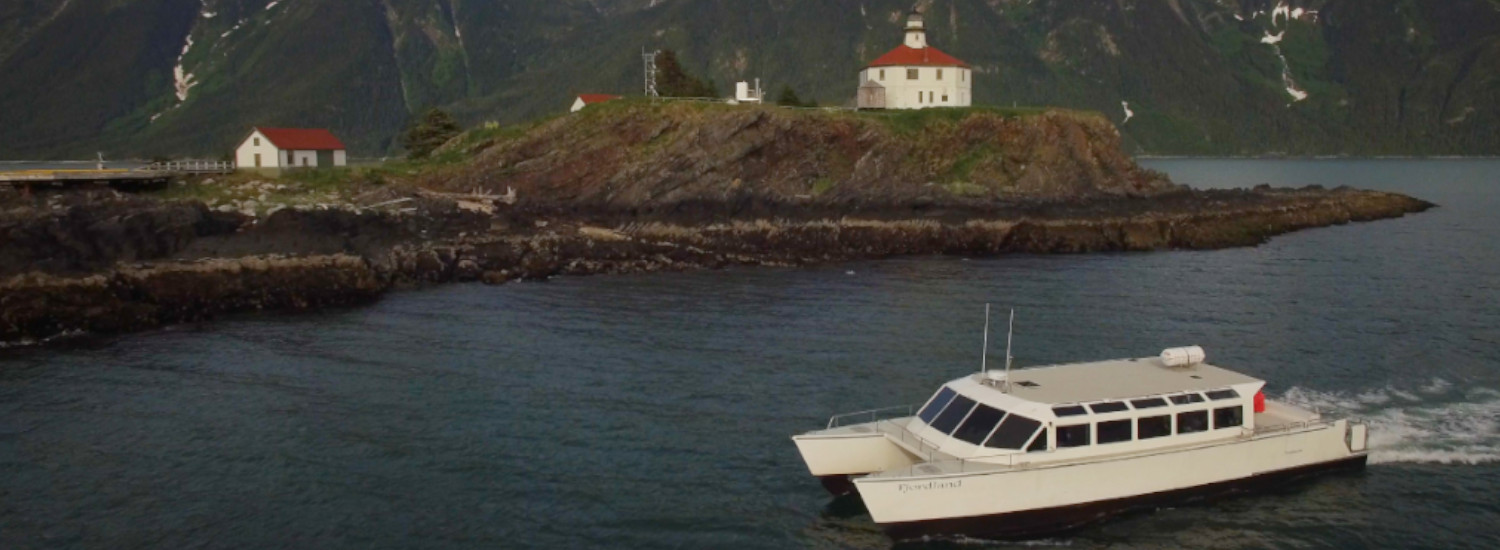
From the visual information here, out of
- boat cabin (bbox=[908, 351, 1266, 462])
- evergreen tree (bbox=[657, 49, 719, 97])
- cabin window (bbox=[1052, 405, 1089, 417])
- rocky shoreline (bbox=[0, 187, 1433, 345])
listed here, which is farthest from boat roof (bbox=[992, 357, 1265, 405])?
evergreen tree (bbox=[657, 49, 719, 97])

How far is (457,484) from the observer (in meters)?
27.1

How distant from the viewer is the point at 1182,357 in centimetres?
2762

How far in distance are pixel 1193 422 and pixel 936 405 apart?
545cm

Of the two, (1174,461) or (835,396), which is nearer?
(1174,461)

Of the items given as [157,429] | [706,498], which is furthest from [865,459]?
[157,429]

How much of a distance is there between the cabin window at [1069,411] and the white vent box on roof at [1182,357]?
4.35 metres

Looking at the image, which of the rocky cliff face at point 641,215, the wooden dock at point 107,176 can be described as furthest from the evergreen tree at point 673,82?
the wooden dock at point 107,176

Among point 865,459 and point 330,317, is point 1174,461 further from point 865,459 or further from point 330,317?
point 330,317

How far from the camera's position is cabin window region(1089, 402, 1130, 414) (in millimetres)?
24516

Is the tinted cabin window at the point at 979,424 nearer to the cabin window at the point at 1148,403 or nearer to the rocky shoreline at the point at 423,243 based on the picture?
the cabin window at the point at 1148,403

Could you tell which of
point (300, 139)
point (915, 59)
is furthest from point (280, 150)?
point (915, 59)

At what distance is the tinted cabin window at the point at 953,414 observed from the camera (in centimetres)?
2500

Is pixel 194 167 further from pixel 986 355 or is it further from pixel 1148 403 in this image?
pixel 1148 403

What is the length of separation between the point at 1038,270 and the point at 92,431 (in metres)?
44.1
